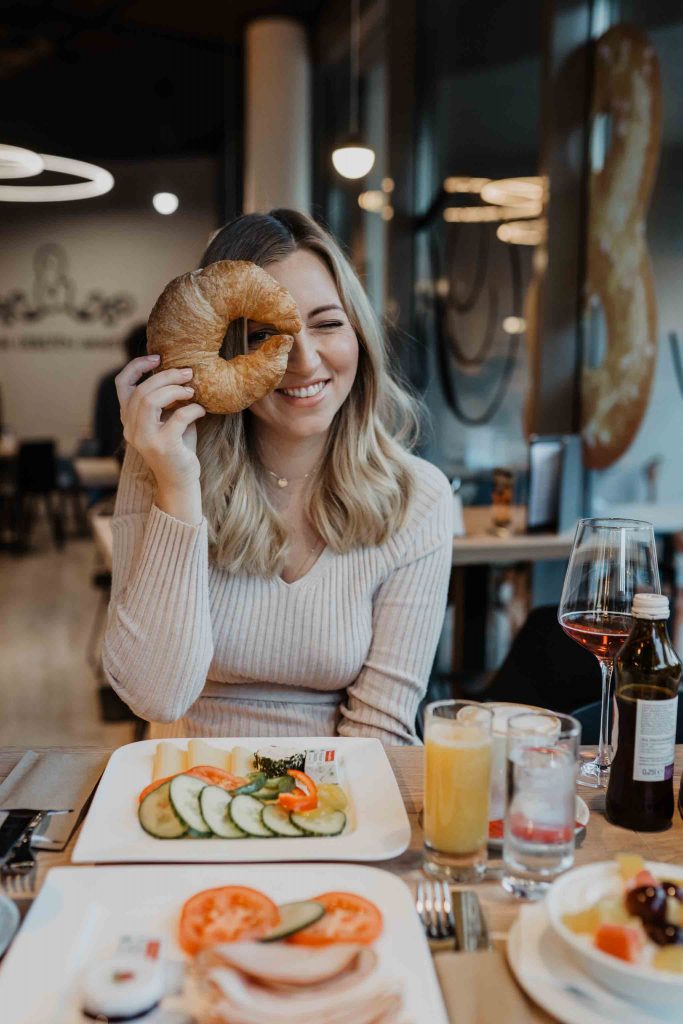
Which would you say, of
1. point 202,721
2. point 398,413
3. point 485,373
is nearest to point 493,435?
point 485,373

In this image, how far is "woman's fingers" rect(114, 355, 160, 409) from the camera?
1.49 metres

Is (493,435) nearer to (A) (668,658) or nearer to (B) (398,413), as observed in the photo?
(B) (398,413)

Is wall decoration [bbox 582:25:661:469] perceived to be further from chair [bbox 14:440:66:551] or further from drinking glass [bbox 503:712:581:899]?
chair [bbox 14:440:66:551]

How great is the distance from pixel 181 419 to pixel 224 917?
798 mm

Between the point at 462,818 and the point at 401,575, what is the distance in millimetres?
744

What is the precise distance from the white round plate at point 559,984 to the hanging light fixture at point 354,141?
542 centimetres

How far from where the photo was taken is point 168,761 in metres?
1.19

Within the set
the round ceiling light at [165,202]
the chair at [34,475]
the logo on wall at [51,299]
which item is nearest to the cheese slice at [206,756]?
the round ceiling light at [165,202]

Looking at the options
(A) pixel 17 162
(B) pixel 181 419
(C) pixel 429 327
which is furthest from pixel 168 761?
(C) pixel 429 327

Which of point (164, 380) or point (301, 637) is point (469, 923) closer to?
point (301, 637)

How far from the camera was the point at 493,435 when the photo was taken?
511 centimetres

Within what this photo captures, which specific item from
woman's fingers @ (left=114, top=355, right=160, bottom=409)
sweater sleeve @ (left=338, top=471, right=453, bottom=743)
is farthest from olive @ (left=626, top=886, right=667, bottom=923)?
woman's fingers @ (left=114, top=355, right=160, bottom=409)

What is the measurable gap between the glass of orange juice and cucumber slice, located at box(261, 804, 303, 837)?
0.50ft

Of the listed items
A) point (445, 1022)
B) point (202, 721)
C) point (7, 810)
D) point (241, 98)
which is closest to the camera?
point (445, 1022)
